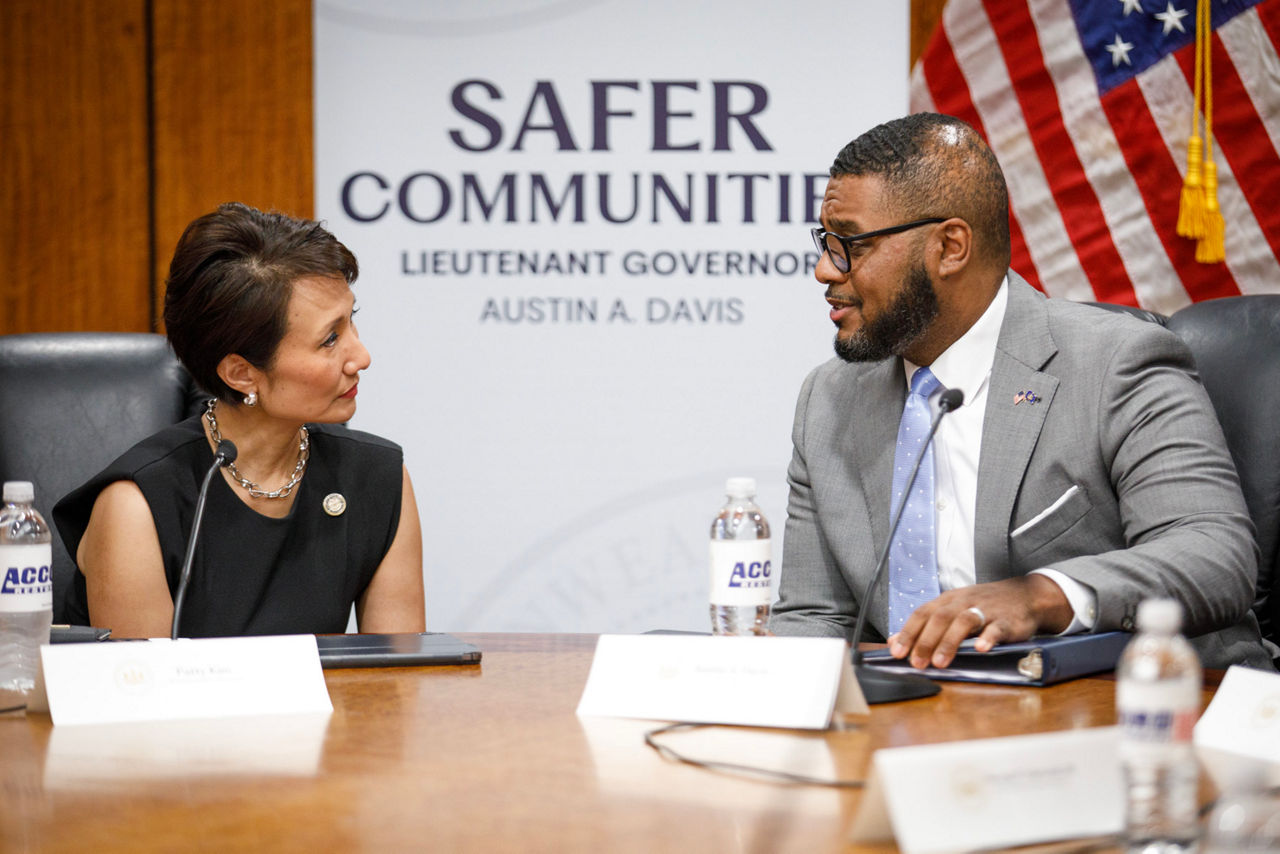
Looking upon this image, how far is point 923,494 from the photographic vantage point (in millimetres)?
2133

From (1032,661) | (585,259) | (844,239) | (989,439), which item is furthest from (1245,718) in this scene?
(585,259)

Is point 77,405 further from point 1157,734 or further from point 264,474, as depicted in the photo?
point 1157,734

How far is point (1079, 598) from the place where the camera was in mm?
1657

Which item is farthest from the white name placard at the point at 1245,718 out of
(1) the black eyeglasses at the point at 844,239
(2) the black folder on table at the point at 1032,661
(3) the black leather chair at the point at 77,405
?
(3) the black leather chair at the point at 77,405

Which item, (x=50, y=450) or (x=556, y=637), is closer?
(x=556, y=637)

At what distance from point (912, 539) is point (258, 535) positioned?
1.09 meters

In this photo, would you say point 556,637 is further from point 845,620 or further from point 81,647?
point 81,647

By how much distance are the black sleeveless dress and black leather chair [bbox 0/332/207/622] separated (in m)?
0.43

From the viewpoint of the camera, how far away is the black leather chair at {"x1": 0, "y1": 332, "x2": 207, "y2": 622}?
266cm

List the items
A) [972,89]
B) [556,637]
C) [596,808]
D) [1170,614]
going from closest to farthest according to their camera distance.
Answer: [1170,614] → [596,808] → [556,637] → [972,89]

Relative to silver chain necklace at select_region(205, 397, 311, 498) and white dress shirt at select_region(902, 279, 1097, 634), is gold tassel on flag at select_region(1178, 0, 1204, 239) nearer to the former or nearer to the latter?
white dress shirt at select_region(902, 279, 1097, 634)

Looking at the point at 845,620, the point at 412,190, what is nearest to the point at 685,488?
the point at 412,190

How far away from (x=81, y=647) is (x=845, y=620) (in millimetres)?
1268

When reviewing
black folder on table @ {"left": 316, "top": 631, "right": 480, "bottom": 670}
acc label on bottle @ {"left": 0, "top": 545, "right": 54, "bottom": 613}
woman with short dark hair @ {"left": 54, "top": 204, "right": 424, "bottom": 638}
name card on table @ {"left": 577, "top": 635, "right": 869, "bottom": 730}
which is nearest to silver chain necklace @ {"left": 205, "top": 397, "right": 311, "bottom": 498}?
woman with short dark hair @ {"left": 54, "top": 204, "right": 424, "bottom": 638}
